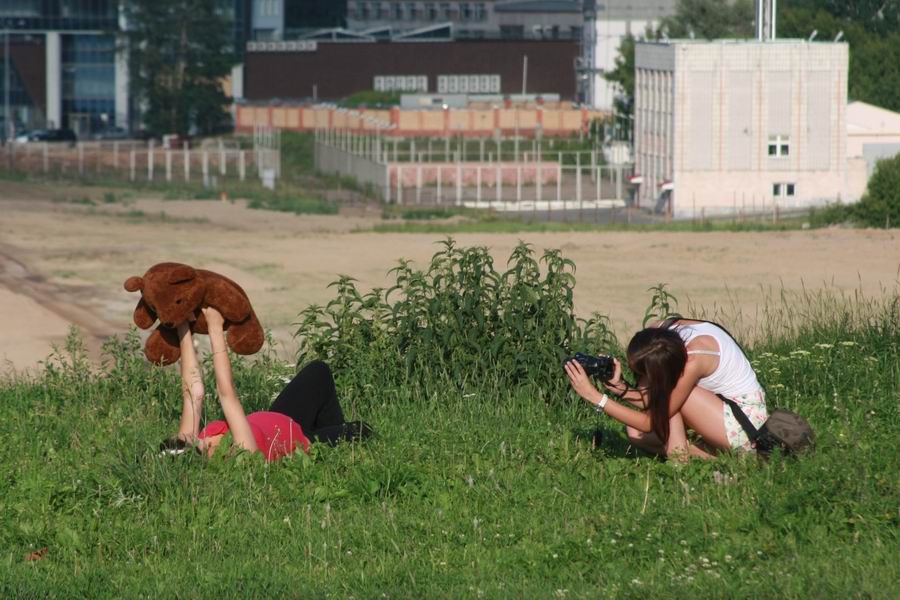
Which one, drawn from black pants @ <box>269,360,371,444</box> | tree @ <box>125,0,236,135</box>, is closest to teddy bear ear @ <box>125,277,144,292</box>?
black pants @ <box>269,360,371,444</box>

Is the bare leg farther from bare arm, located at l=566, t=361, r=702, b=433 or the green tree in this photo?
the green tree

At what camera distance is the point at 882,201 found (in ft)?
140

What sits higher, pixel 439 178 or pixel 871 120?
pixel 871 120

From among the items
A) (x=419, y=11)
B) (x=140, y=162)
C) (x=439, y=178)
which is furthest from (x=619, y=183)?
(x=419, y=11)

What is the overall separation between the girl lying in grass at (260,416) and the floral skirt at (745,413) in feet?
6.20

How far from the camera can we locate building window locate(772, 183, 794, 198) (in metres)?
54.8

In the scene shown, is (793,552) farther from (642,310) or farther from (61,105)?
(61,105)

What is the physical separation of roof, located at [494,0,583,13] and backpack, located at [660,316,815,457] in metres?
105

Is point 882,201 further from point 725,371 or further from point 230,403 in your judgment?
point 230,403

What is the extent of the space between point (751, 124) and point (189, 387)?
48195mm

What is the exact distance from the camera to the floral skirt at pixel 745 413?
7.56 meters

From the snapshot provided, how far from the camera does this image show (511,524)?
664 cm

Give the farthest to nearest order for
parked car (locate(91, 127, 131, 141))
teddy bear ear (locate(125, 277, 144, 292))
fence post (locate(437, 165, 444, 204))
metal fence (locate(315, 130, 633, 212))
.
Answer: parked car (locate(91, 127, 131, 141))
fence post (locate(437, 165, 444, 204))
metal fence (locate(315, 130, 633, 212))
teddy bear ear (locate(125, 277, 144, 292))

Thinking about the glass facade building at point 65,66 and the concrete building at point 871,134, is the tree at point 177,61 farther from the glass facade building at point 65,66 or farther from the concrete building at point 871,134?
the concrete building at point 871,134
